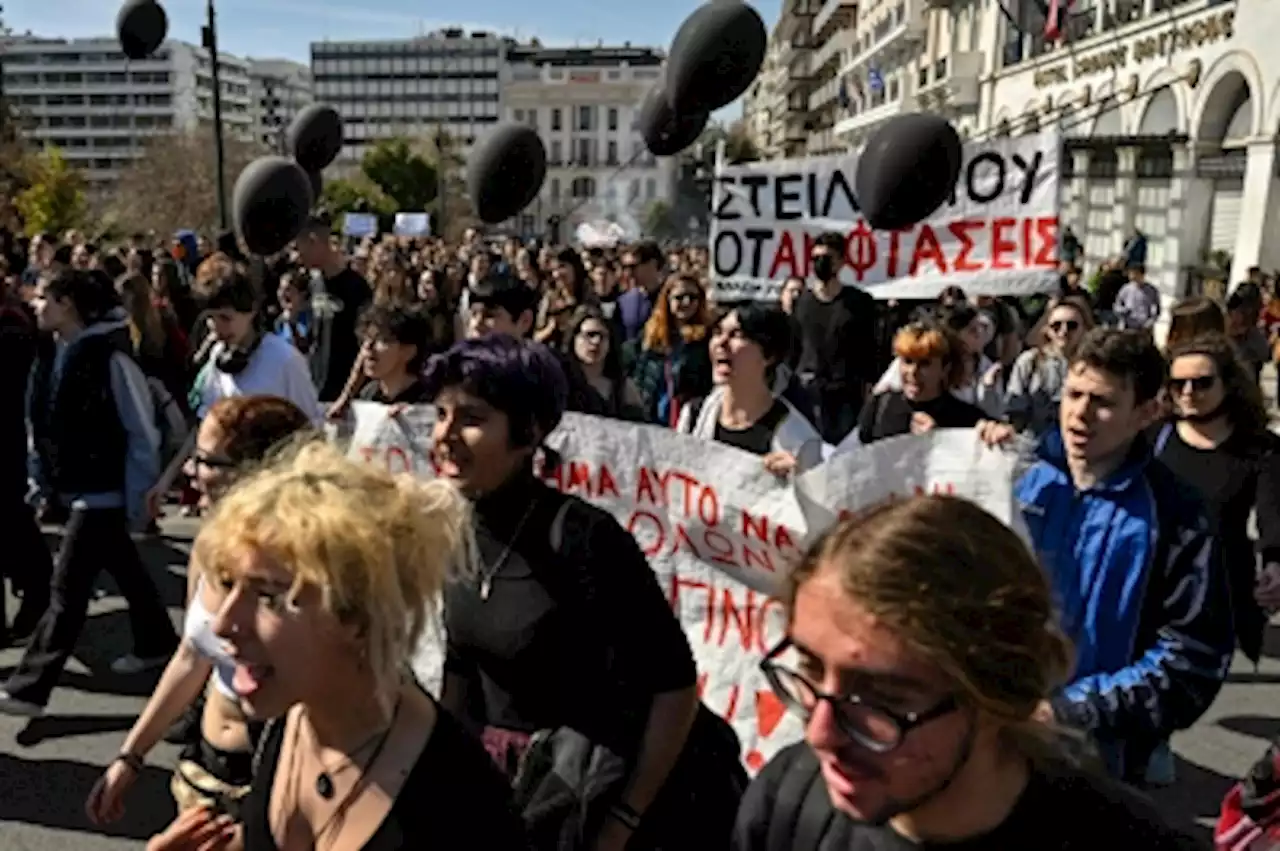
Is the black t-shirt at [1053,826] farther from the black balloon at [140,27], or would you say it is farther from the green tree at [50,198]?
the green tree at [50,198]

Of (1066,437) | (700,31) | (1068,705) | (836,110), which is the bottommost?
(1068,705)

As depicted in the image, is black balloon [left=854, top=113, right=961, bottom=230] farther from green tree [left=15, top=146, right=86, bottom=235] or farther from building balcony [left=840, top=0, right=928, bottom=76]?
green tree [left=15, top=146, right=86, bottom=235]

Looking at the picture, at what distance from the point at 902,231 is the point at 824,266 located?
1.61 ft

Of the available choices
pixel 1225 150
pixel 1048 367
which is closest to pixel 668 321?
pixel 1048 367

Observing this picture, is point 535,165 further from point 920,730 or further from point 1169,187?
point 1169,187

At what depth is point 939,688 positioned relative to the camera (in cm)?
128

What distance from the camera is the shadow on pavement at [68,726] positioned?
14.2ft

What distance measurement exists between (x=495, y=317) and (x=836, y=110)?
60.9 meters

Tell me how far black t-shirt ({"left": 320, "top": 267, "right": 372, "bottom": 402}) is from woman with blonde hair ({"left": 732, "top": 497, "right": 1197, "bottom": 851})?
5.56 metres

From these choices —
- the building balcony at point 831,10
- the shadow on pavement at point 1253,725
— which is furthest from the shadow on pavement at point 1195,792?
the building balcony at point 831,10

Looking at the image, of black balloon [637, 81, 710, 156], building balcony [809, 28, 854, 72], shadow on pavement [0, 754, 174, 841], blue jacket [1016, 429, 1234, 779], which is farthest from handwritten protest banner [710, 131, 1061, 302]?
building balcony [809, 28, 854, 72]

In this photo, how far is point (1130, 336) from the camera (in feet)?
8.87

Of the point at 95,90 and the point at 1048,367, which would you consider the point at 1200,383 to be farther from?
the point at 95,90

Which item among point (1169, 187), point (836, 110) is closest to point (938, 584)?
point (1169, 187)
